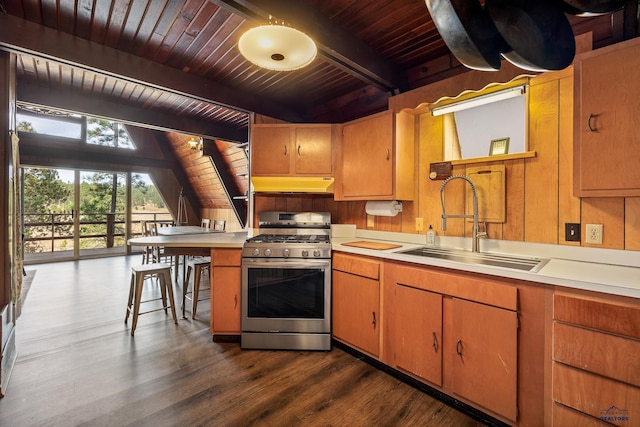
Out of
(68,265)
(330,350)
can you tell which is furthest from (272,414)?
(68,265)

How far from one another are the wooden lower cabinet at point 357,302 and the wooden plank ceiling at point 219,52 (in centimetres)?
157

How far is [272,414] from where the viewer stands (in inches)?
64.6

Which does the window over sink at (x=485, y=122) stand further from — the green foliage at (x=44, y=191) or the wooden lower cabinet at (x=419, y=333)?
the green foliage at (x=44, y=191)

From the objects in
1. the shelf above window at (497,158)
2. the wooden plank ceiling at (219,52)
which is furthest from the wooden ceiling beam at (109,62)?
the shelf above window at (497,158)

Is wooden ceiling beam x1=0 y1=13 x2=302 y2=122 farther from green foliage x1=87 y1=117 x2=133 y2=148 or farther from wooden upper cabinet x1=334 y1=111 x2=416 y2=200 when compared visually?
green foliage x1=87 y1=117 x2=133 y2=148

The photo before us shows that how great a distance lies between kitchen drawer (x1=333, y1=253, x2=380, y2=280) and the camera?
2.10 m

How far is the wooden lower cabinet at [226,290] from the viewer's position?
250 cm

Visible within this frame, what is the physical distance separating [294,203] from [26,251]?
6.46 meters

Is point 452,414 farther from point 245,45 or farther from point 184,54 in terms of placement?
point 184,54

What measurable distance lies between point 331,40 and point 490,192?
157 centimetres

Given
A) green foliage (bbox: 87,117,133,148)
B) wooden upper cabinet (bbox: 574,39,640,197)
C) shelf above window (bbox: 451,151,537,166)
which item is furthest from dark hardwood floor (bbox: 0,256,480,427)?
green foliage (bbox: 87,117,133,148)

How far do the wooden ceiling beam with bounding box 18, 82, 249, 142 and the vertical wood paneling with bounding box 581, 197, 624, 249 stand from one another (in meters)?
4.28

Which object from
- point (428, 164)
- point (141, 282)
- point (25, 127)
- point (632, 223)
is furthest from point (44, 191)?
point (632, 223)

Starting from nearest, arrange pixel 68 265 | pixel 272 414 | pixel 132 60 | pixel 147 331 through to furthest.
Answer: pixel 272 414
pixel 132 60
pixel 147 331
pixel 68 265
